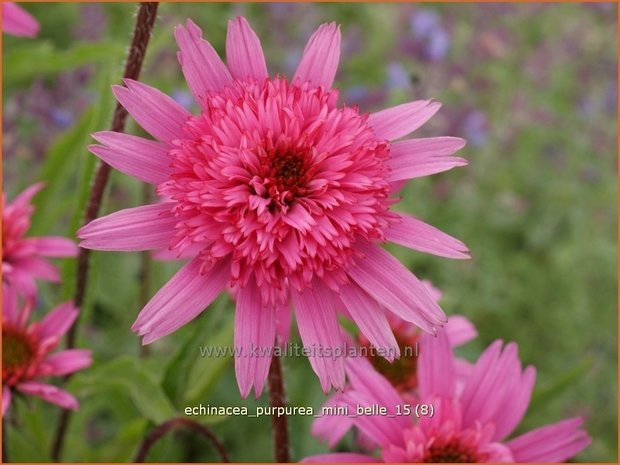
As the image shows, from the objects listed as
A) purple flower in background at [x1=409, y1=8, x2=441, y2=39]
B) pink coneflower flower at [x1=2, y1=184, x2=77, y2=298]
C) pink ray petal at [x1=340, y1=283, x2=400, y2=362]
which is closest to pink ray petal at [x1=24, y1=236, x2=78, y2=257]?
pink coneflower flower at [x1=2, y1=184, x2=77, y2=298]

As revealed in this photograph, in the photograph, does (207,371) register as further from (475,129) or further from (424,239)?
(475,129)

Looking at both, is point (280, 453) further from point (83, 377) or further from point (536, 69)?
point (536, 69)

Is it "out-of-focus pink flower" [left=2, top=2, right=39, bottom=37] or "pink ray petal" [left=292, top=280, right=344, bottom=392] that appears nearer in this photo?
"pink ray petal" [left=292, top=280, right=344, bottom=392]

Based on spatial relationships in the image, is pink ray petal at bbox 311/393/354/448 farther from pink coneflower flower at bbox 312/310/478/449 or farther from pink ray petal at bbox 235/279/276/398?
pink ray petal at bbox 235/279/276/398

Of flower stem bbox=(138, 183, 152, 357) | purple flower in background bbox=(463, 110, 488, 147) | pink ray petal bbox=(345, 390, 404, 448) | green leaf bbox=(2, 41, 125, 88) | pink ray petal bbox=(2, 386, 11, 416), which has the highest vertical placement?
purple flower in background bbox=(463, 110, 488, 147)

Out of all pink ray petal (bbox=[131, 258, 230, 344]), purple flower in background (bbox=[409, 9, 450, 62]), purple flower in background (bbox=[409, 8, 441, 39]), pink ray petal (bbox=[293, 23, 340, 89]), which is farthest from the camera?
purple flower in background (bbox=[409, 8, 441, 39])

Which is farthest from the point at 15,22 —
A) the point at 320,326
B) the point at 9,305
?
the point at 320,326

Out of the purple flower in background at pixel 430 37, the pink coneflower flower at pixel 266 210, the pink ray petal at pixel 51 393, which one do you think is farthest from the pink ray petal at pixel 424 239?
the purple flower in background at pixel 430 37

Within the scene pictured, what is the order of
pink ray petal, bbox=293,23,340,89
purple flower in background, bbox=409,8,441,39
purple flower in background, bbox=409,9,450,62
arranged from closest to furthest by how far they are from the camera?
pink ray petal, bbox=293,23,340,89, purple flower in background, bbox=409,9,450,62, purple flower in background, bbox=409,8,441,39

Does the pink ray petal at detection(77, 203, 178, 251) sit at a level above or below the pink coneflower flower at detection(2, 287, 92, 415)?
above
